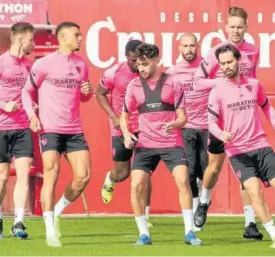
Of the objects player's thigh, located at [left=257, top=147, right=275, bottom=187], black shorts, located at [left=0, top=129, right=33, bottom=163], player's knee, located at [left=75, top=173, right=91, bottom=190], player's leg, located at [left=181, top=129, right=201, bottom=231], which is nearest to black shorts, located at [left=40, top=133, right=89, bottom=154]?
player's knee, located at [left=75, top=173, right=91, bottom=190]

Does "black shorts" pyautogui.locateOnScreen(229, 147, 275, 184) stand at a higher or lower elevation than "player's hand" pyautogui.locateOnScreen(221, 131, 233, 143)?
lower

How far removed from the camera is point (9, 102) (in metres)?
15.4

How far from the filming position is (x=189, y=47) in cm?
1738

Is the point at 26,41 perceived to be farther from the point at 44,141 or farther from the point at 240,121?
the point at 240,121

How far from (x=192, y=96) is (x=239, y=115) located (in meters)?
3.31

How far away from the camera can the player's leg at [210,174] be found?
16.2m

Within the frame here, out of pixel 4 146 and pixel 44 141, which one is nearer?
pixel 44 141

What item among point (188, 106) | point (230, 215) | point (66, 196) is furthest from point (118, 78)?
point (230, 215)

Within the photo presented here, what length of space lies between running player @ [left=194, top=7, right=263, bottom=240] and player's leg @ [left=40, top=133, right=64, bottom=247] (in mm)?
1975

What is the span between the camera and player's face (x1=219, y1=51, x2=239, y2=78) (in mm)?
14344

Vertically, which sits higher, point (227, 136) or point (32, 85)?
point (32, 85)

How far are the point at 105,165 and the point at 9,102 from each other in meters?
4.75

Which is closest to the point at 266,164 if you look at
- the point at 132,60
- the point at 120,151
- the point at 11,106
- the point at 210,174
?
the point at 210,174

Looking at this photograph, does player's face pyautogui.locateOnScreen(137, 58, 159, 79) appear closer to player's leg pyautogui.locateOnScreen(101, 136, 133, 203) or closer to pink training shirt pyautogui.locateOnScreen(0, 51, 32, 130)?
pink training shirt pyautogui.locateOnScreen(0, 51, 32, 130)
